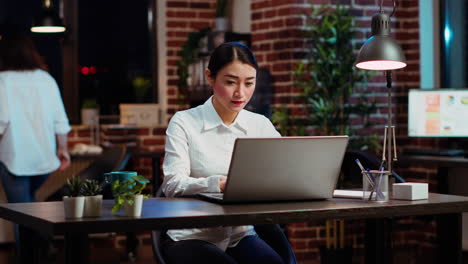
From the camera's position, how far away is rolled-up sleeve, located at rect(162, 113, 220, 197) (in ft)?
8.44

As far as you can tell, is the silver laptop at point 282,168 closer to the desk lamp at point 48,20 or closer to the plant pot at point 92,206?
the plant pot at point 92,206

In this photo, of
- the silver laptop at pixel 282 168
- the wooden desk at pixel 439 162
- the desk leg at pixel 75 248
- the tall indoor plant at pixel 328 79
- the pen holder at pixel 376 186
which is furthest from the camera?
the tall indoor plant at pixel 328 79

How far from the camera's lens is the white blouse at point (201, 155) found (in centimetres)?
263

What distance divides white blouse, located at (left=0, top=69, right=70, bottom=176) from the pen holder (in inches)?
104

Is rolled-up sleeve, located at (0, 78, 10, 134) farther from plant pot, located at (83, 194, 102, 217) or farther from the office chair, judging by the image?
plant pot, located at (83, 194, 102, 217)

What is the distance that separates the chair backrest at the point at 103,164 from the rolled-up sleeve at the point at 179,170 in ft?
7.85

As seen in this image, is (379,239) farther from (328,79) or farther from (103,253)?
(103,253)

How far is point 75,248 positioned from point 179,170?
2.28 ft

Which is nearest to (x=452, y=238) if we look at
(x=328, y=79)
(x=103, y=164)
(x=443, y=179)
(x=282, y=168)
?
(x=282, y=168)

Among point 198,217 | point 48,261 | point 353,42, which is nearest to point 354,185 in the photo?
point 353,42

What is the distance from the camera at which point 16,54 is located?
4.59 metres

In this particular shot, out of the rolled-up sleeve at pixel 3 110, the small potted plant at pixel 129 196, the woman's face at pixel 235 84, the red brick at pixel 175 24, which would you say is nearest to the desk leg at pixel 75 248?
the small potted plant at pixel 129 196

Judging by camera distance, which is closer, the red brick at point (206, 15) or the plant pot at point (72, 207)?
the plant pot at point (72, 207)

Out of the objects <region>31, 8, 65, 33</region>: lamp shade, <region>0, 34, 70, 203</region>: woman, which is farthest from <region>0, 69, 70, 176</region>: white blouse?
<region>31, 8, 65, 33</region>: lamp shade
